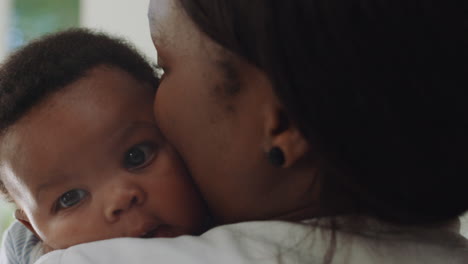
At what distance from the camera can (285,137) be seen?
655mm

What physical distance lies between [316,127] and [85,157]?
422 millimetres

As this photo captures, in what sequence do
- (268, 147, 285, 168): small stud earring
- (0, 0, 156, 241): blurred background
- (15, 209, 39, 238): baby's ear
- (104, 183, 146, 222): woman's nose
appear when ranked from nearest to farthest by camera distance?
(268, 147, 285, 168): small stud earring < (104, 183, 146, 222): woman's nose < (15, 209, 39, 238): baby's ear < (0, 0, 156, 241): blurred background

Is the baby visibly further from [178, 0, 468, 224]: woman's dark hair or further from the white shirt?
[178, 0, 468, 224]: woman's dark hair

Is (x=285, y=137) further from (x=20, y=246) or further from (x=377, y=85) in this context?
(x=20, y=246)

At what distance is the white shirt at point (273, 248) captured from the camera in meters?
0.64

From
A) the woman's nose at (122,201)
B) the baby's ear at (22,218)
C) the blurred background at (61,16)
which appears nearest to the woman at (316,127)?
the woman's nose at (122,201)

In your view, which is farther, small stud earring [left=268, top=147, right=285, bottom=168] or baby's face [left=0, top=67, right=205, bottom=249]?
baby's face [left=0, top=67, right=205, bottom=249]

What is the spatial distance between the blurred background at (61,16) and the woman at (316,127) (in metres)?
2.20

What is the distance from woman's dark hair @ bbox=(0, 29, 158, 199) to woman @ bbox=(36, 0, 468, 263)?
0.20m

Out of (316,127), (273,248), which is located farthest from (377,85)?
(273,248)

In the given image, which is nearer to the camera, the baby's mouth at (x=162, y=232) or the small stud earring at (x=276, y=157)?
the small stud earring at (x=276, y=157)

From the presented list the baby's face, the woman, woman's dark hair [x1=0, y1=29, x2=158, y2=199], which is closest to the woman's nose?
the baby's face

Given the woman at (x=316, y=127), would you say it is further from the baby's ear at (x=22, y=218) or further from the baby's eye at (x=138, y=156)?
the baby's ear at (x=22, y=218)

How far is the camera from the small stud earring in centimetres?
67
